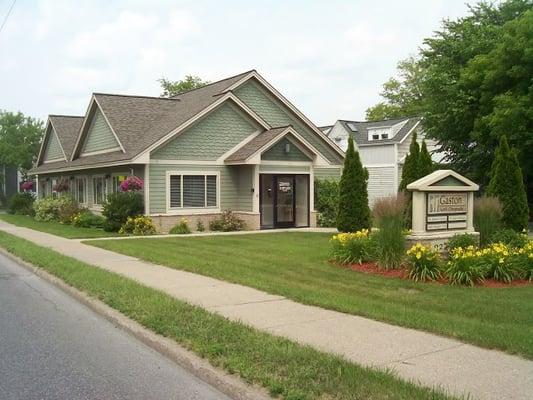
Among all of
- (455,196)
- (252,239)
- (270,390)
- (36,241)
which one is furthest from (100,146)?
(270,390)

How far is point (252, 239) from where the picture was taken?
754 inches

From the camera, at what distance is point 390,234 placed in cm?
1166

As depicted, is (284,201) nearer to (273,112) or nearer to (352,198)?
(273,112)

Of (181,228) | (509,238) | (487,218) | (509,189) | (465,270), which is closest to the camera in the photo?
(465,270)

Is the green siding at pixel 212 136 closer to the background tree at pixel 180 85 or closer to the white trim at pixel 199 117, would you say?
the white trim at pixel 199 117

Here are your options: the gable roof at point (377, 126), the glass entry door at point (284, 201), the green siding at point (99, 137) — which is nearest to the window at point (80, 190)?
the green siding at point (99, 137)

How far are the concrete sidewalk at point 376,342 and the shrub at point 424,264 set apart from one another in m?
2.82

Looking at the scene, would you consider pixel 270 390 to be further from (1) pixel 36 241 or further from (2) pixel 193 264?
(1) pixel 36 241

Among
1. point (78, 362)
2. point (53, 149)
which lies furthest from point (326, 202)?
point (78, 362)

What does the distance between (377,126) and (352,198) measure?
2870cm

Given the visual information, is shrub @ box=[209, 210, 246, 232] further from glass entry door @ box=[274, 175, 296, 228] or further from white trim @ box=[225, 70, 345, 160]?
white trim @ box=[225, 70, 345, 160]

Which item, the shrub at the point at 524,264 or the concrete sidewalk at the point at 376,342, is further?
the shrub at the point at 524,264

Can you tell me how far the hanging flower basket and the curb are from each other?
12120mm

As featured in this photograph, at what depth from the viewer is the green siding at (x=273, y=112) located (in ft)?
88.6
